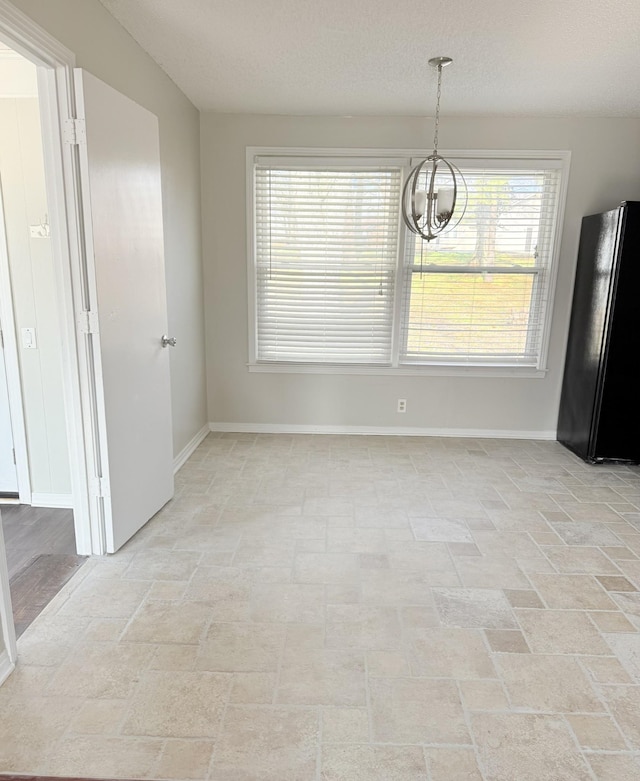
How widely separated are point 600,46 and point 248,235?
267 cm

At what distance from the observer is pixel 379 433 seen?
183 inches

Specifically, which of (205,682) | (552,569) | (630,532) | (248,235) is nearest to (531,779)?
(205,682)

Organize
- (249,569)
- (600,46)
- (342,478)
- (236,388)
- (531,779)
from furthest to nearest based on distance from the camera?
(236,388) → (342,478) → (600,46) → (249,569) → (531,779)

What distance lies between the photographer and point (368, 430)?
15.3 ft

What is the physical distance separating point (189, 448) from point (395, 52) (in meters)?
3.01

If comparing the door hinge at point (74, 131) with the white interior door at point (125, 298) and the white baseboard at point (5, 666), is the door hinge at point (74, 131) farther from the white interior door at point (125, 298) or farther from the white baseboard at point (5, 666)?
the white baseboard at point (5, 666)

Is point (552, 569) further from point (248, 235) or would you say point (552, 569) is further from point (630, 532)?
point (248, 235)

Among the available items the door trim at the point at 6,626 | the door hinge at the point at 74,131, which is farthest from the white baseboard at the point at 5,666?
the door hinge at the point at 74,131

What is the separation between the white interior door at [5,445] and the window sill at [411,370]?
1958 millimetres

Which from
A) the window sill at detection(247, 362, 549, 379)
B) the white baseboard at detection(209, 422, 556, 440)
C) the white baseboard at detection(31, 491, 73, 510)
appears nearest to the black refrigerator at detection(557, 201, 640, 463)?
the window sill at detection(247, 362, 549, 379)

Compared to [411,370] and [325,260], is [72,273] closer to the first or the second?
[325,260]

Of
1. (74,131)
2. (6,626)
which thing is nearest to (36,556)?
(6,626)

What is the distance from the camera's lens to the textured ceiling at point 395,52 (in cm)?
241

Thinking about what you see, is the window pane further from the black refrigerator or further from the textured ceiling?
the textured ceiling
